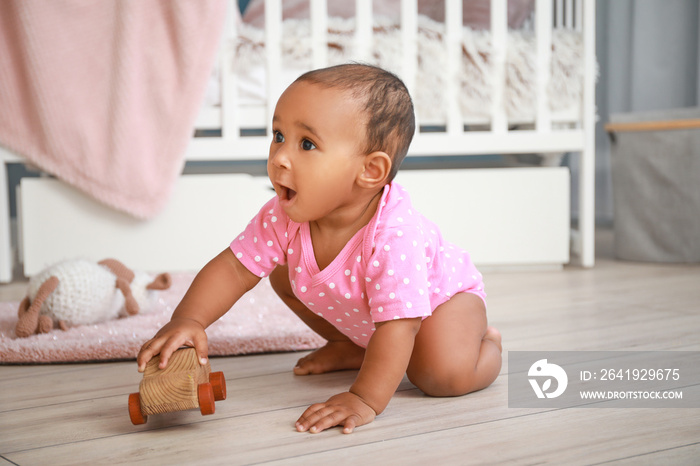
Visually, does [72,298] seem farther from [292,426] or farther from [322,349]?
[292,426]

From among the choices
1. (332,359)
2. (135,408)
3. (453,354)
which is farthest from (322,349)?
(135,408)

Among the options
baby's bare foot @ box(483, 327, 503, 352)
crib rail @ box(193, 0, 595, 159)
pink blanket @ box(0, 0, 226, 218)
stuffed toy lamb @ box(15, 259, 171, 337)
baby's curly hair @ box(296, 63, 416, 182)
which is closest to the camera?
baby's curly hair @ box(296, 63, 416, 182)

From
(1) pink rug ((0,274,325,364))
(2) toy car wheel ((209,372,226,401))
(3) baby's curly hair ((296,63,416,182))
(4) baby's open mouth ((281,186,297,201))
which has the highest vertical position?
(3) baby's curly hair ((296,63,416,182))

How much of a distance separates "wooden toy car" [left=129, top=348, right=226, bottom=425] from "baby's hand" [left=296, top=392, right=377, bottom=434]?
10cm

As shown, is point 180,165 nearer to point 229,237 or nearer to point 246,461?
point 229,237

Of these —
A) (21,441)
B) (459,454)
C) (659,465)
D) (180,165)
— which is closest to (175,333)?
(21,441)

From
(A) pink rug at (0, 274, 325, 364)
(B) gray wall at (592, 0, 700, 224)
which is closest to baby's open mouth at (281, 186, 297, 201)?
(A) pink rug at (0, 274, 325, 364)

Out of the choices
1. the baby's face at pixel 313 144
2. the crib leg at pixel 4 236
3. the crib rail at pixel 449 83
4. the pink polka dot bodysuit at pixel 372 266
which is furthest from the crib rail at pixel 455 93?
the baby's face at pixel 313 144

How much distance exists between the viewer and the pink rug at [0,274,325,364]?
1.04 meters

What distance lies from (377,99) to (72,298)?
658 mm

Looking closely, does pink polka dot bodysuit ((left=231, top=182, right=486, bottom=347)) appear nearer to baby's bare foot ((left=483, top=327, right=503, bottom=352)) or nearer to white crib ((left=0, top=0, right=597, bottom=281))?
baby's bare foot ((left=483, top=327, right=503, bottom=352))

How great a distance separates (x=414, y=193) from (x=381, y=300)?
106 centimetres

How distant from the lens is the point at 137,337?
1.10m

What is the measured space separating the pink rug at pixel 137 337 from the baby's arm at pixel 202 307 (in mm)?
232
